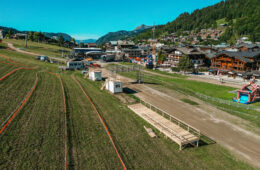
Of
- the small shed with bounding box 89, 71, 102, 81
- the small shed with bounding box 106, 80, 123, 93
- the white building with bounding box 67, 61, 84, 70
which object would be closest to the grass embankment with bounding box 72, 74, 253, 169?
the small shed with bounding box 106, 80, 123, 93

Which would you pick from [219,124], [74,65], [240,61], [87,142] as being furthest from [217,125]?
[240,61]

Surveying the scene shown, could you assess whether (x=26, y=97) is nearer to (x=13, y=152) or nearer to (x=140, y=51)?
(x=13, y=152)

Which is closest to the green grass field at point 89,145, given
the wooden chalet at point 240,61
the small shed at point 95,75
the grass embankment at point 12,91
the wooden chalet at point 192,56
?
the grass embankment at point 12,91

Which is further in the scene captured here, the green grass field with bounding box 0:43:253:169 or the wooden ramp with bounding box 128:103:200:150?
the wooden ramp with bounding box 128:103:200:150

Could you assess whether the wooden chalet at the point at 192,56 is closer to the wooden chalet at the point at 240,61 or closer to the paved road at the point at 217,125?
the wooden chalet at the point at 240,61

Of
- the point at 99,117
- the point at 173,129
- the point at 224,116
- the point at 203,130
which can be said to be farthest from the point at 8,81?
the point at 224,116

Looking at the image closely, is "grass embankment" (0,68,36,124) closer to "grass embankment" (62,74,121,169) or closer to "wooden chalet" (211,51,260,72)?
"grass embankment" (62,74,121,169)
